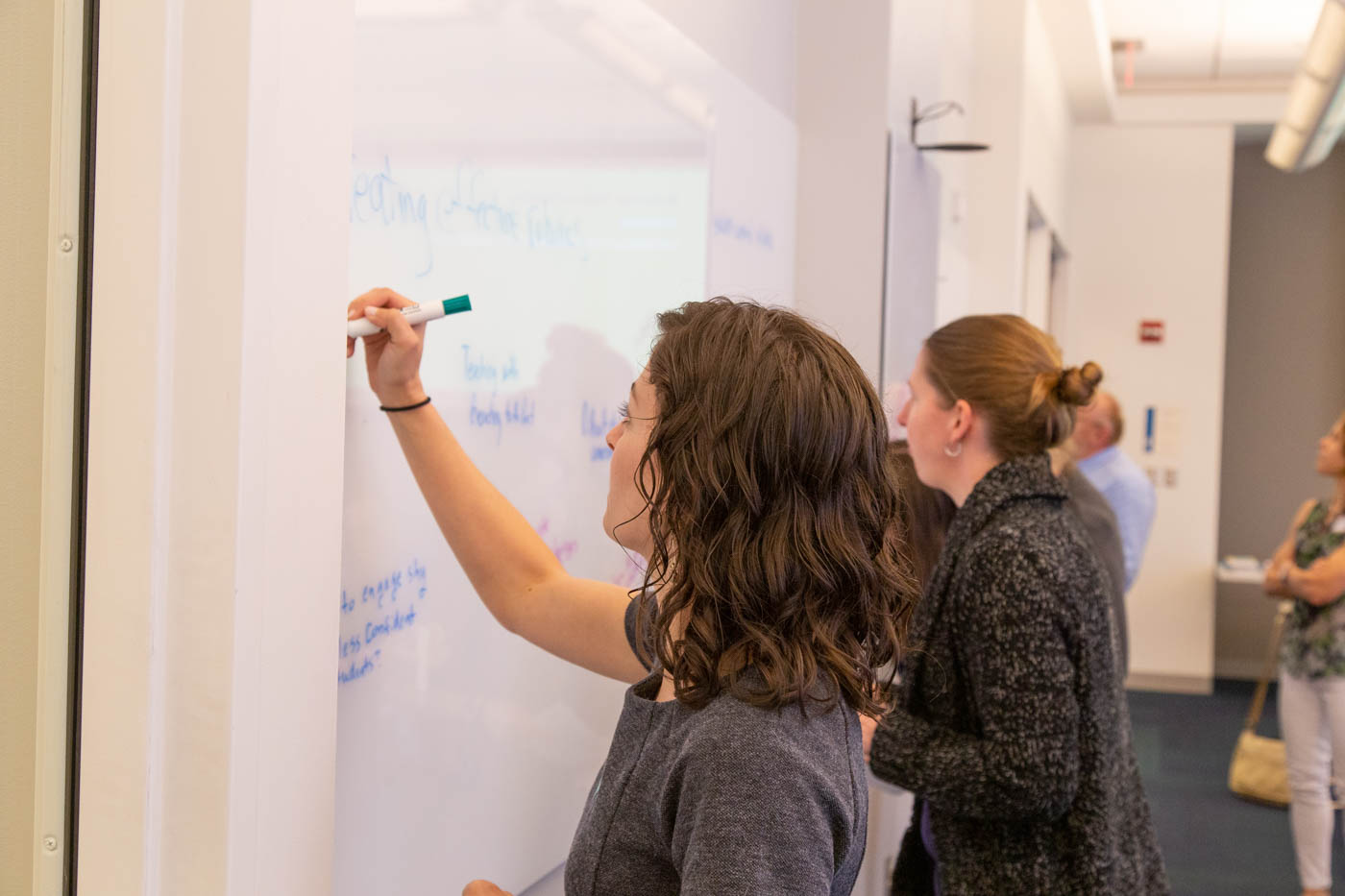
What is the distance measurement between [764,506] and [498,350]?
540 mm

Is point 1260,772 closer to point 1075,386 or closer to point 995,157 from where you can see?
point 995,157

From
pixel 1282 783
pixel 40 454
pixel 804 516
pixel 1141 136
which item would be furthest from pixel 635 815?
pixel 1141 136

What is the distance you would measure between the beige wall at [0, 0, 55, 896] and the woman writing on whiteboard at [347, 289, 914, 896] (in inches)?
16.6

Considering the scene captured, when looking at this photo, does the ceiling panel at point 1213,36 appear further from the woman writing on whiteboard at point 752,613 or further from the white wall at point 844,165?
the woman writing on whiteboard at point 752,613

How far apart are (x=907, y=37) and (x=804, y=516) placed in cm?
218

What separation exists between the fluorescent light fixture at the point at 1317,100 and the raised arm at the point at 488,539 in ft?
11.4

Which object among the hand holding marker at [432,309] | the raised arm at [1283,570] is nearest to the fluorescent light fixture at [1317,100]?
the raised arm at [1283,570]

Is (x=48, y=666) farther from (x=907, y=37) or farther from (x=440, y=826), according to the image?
(x=907, y=37)

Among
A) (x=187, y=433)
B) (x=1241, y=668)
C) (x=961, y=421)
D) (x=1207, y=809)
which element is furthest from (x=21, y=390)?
(x=1241, y=668)

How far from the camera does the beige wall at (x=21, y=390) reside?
825 mm

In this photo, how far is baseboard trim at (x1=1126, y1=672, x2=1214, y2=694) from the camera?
6.82 metres

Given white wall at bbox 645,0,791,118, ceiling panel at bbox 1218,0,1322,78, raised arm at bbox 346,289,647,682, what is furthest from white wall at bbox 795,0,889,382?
ceiling panel at bbox 1218,0,1322,78

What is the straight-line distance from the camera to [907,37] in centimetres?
279

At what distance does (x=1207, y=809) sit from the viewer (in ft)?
15.6
